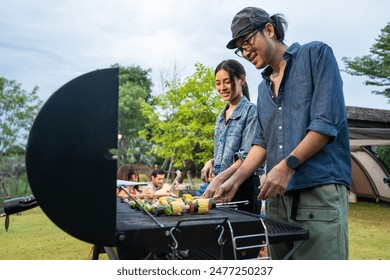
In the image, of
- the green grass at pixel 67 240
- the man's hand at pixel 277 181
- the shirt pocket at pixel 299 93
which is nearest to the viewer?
the man's hand at pixel 277 181

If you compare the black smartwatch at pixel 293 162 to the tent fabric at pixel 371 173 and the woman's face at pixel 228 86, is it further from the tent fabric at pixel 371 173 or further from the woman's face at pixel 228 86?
the tent fabric at pixel 371 173

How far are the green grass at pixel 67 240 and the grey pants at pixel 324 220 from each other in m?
3.62

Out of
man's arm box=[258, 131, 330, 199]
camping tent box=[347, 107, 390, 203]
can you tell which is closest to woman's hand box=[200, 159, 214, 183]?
man's arm box=[258, 131, 330, 199]

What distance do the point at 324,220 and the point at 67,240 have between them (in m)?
5.35

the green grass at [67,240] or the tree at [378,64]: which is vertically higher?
the tree at [378,64]

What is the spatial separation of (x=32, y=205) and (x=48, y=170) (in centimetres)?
52

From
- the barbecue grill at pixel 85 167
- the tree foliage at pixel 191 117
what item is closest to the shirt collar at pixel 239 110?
the barbecue grill at pixel 85 167

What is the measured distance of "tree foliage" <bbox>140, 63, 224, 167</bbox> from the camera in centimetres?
1319

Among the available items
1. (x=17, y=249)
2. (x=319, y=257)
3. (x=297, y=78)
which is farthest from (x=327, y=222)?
(x=17, y=249)

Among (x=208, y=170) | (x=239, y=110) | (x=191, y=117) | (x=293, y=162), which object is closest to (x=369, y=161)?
(x=191, y=117)

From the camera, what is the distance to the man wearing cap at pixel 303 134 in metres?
1.27

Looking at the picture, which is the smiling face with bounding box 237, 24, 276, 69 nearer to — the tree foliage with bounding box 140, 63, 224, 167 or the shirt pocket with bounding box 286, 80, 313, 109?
the shirt pocket with bounding box 286, 80, 313, 109

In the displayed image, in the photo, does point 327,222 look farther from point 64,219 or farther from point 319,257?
point 64,219

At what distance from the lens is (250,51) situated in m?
1.44
